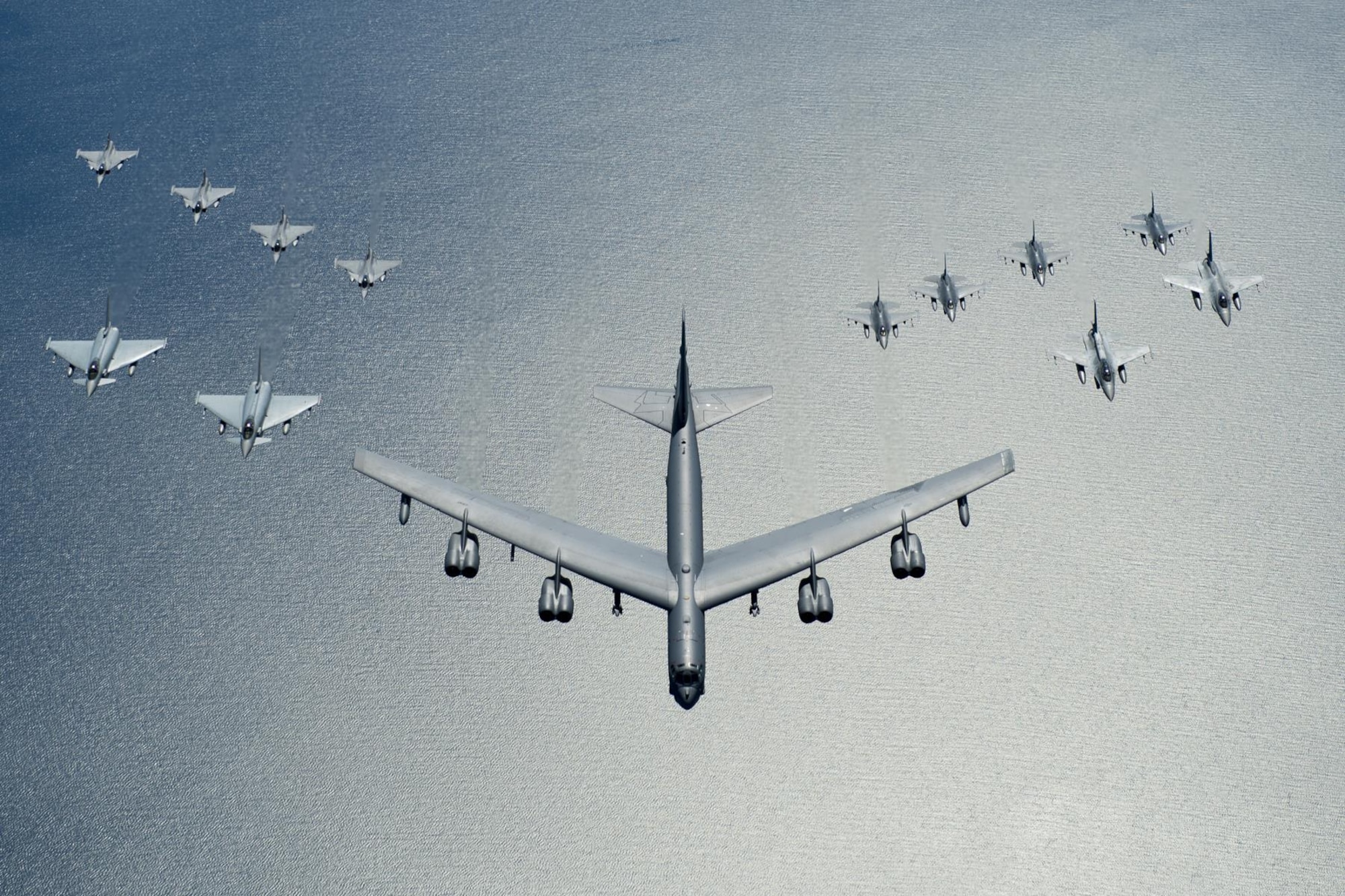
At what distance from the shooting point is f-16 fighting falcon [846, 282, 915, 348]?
95000 millimetres

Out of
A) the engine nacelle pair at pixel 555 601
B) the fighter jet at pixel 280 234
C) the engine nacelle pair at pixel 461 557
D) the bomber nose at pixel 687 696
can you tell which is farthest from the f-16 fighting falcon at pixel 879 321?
the fighter jet at pixel 280 234

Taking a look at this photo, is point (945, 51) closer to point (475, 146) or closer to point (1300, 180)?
point (1300, 180)

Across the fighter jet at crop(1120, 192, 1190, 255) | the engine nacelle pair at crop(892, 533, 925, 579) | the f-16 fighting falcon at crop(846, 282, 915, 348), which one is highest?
the fighter jet at crop(1120, 192, 1190, 255)

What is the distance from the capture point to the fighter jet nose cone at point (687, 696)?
7506 centimetres

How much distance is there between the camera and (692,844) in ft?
244

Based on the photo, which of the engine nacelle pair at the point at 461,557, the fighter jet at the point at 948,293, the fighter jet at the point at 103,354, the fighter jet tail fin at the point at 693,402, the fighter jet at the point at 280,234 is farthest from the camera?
the fighter jet at the point at 280,234

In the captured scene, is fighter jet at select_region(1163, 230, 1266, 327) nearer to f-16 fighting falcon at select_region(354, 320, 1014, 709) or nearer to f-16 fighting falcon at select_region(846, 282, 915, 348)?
f-16 fighting falcon at select_region(846, 282, 915, 348)

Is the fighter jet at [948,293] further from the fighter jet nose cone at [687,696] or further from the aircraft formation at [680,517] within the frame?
the fighter jet nose cone at [687,696]

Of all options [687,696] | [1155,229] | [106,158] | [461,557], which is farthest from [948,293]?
[106,158]

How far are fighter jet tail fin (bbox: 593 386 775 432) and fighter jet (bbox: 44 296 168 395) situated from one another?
36.6 metres

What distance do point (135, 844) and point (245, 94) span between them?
234 feet

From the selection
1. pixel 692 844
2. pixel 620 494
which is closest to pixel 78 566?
pixel 620 494

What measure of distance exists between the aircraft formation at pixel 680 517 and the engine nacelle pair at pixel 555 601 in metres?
0.09

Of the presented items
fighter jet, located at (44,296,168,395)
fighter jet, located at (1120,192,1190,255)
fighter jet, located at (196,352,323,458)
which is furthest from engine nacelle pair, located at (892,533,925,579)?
fighter jet, located at (44,296,168,395)
